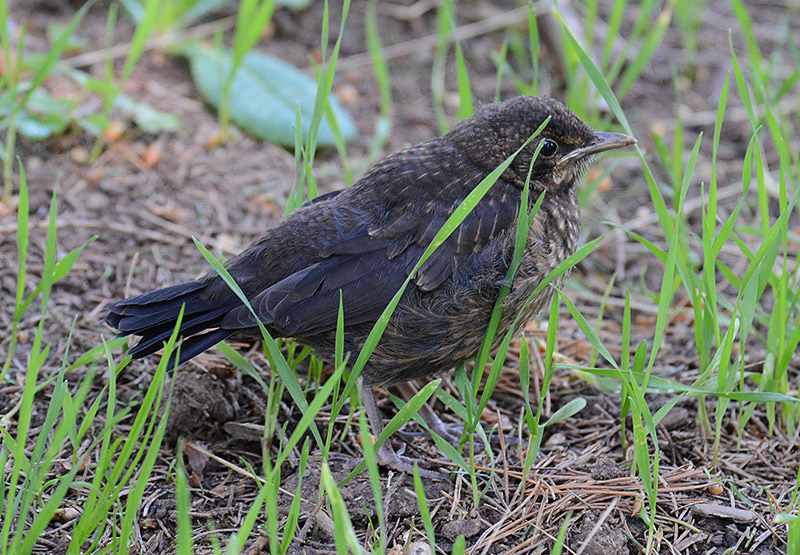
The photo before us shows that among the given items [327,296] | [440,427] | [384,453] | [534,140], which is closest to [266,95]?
[534,140]

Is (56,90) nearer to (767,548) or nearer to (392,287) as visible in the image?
(392,287)

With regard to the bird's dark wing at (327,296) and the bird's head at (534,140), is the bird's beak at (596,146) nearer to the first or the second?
the bird's head at (534,140)

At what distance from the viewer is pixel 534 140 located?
10.5 feet

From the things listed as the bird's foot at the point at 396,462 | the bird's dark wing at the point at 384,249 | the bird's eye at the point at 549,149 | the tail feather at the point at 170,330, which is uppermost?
the bird's eye at the point at 549,149

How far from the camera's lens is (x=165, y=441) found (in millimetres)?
3115

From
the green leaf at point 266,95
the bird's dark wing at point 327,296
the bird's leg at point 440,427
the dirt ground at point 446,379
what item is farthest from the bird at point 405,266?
the green leaf at point 266,95

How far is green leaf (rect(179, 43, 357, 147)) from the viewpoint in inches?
188

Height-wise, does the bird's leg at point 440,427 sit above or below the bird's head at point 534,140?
below

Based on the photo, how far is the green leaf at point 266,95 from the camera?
15.6 feet

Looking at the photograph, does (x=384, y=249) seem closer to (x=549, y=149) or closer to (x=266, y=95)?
(x=549, y=149)

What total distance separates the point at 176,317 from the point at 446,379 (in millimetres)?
1127

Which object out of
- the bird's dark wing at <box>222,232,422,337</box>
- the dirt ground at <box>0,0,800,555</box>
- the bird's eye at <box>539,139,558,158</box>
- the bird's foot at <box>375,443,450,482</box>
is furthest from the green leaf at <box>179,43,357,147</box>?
the bird's foot at <box>375,443,450,482</box>

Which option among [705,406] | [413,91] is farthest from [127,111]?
[705,406]

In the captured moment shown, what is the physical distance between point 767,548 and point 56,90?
3952 millimetres
